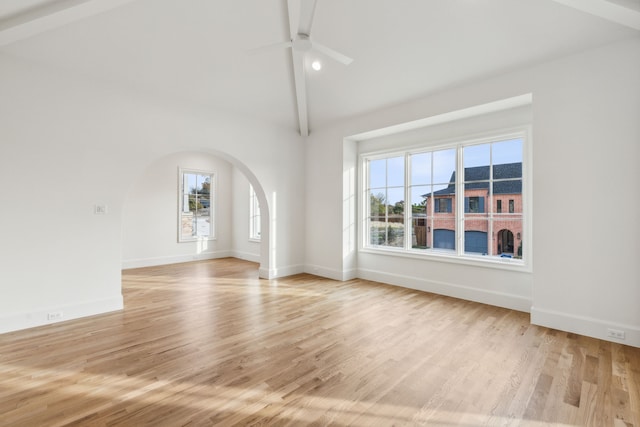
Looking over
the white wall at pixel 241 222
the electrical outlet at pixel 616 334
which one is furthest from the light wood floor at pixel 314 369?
the white wall at pixel 241 222

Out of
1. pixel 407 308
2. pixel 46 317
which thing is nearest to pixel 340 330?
pixel 407 308

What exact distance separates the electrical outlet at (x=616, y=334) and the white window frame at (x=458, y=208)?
0.97 metres

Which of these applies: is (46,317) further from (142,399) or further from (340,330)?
(340,330)

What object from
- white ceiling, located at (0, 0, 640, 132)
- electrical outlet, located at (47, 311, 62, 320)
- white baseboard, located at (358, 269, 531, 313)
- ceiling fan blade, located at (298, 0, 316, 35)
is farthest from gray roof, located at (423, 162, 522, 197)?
electrical outlet, located at (47, 311, 62, 320)

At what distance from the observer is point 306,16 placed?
3.59 m

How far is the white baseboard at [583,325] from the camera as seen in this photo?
294 cm

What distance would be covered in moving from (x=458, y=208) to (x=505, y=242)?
0.79 metres

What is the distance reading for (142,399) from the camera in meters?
2.11

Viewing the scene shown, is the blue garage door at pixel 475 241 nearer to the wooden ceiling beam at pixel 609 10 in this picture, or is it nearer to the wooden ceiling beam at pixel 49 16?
the wooden ceiling beam at pixel 609 10

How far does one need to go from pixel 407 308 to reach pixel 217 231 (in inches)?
230

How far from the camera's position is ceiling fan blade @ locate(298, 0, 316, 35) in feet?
11.3

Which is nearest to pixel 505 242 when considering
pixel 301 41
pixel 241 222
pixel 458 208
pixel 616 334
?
pixel 458 208

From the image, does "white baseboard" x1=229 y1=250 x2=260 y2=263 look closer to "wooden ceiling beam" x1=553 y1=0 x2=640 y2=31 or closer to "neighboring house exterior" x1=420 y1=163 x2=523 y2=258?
"neighboring house exterior" x1=420 y1=163 x2=523 y2=258

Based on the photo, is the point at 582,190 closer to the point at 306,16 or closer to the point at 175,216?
the point at 306,16
